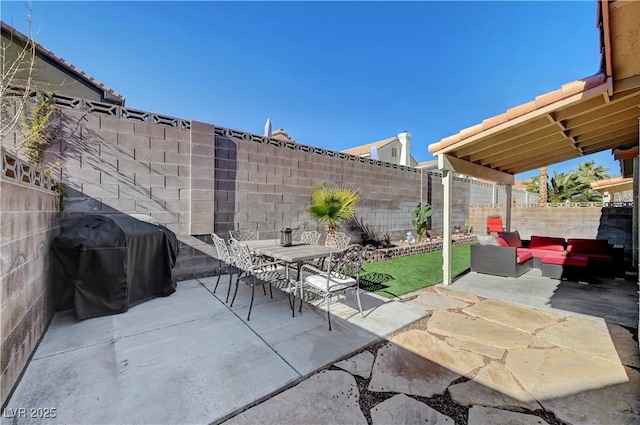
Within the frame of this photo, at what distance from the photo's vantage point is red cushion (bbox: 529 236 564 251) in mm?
6602

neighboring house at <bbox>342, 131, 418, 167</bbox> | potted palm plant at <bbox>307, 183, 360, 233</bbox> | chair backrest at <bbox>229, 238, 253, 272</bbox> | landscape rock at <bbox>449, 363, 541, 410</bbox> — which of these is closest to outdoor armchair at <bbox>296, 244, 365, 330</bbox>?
chair backrest at <bbox>229, 238, 253, 272</bbox>

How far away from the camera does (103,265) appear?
3.52m

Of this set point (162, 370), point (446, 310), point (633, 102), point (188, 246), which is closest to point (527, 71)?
point (633, 102)

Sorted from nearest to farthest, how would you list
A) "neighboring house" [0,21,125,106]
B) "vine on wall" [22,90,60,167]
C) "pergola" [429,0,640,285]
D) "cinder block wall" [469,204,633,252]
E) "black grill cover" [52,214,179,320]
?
"pergola" [429,0,640,285] → "black grill cover" [52,214,179,320] → "vine on wall" [22,90,60,167] → "neighboring house" [0,21,125,106] → "cinder block wall" [469,204,633,252]

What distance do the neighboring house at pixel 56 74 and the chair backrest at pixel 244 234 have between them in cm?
576

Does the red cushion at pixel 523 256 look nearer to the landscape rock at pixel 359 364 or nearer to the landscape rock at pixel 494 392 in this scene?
the landscape rock at pixel 494 392

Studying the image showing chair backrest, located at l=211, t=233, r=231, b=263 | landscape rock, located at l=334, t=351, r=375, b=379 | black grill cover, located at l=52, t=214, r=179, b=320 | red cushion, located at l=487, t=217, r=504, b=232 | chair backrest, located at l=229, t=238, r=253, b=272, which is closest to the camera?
landscape rock, located at l=334, t=351, r=375, b=379

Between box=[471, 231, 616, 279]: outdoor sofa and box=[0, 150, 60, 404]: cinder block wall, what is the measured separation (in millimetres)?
7292

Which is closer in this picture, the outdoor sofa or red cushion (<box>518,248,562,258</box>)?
the outdoor sofa

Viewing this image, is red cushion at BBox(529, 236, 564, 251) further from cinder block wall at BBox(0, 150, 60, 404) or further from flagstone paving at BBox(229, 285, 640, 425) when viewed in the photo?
cinder block wall at BBox(0, 150, 60, 404)

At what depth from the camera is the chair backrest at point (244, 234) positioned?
5879 mm

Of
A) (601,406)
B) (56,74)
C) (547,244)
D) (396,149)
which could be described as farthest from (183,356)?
(396,149)

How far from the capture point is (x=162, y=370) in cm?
236

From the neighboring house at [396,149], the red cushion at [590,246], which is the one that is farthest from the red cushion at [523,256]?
the neighboring house at [396,149]
